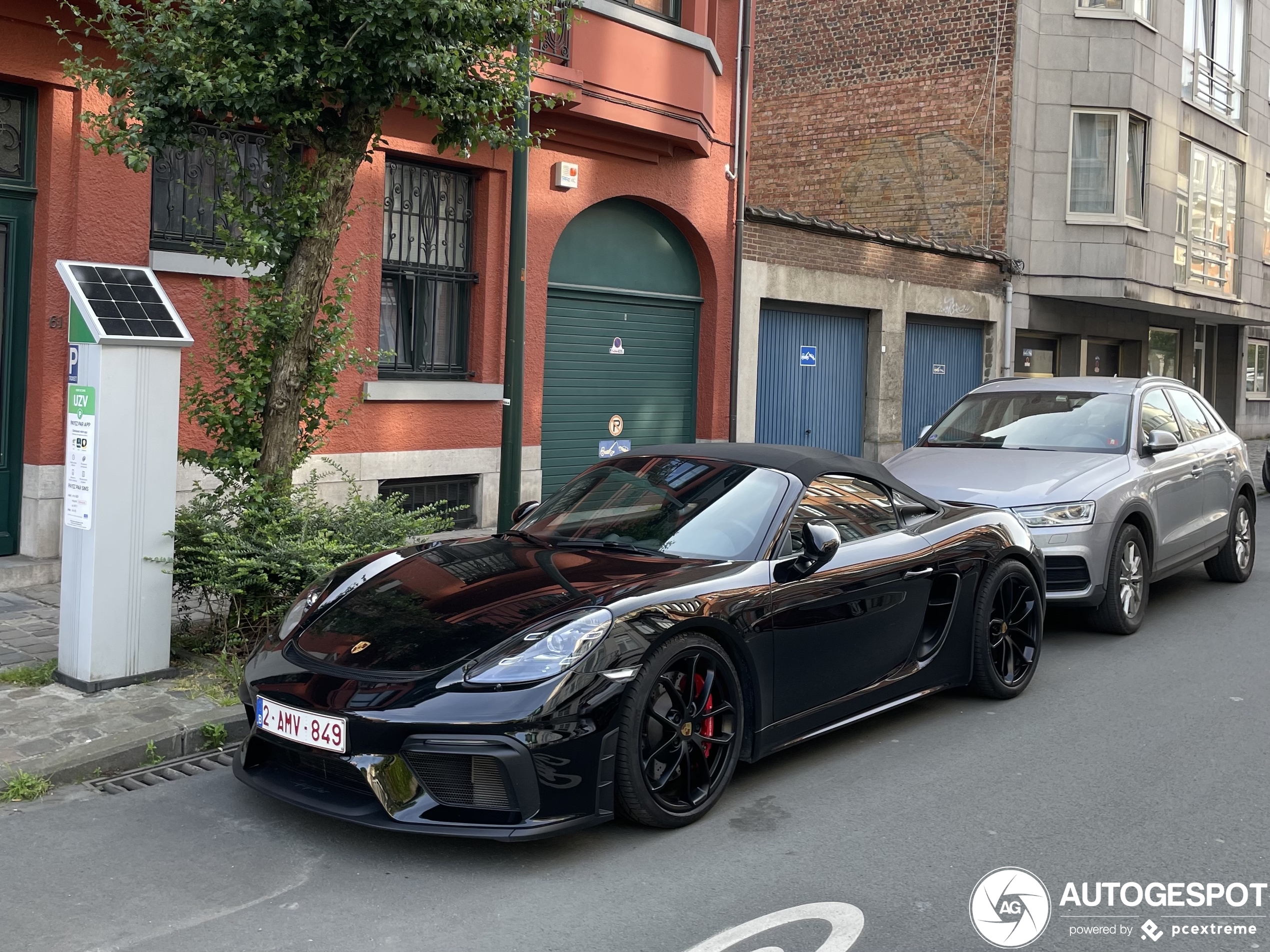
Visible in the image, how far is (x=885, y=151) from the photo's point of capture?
2134cm

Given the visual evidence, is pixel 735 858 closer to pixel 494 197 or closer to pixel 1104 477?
pixel 1104 477

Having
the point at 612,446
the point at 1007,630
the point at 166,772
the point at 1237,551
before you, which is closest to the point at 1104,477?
the point at 1007,630

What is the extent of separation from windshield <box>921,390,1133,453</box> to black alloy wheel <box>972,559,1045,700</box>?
102 inches

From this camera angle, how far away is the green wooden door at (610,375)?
13.0 meters

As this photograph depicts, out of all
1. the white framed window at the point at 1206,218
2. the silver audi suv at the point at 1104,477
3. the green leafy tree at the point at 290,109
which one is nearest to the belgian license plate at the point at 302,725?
the green leafy tree at the point at 290,109

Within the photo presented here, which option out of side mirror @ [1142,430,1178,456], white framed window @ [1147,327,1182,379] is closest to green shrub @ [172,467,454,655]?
side mirror @ [1142,430,1178,456]

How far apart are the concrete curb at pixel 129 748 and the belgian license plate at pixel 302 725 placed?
0.83 m

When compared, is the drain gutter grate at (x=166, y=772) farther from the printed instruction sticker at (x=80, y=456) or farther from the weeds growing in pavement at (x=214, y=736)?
the printed instruction sticker at (x=80, y=456)

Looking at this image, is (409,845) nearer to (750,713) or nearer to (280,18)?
(750,713)

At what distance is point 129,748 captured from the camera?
5.48m

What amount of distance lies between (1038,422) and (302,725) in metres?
6.85

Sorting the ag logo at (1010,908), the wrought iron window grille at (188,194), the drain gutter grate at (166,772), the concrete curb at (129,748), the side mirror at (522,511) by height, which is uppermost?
the wrought iron window grille at (188,194)

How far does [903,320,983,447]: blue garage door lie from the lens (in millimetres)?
18156

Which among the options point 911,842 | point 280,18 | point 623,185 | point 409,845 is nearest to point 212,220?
point 280,18
